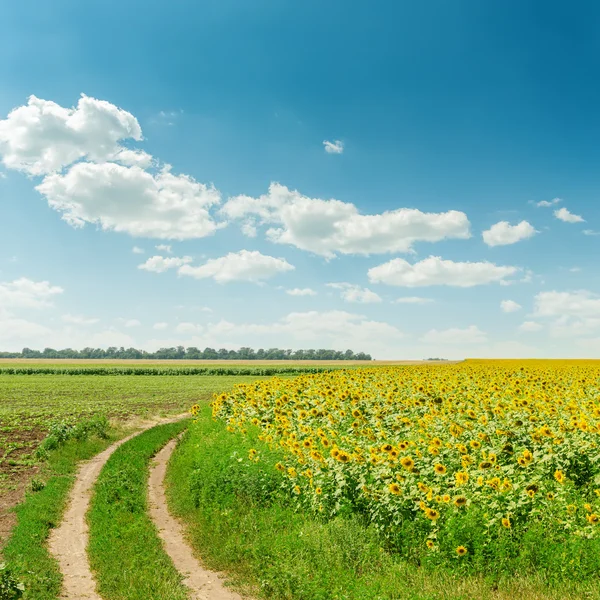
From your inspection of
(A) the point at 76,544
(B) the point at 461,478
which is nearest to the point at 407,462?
(B) the point at 461,478

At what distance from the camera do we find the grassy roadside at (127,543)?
920 centimetres

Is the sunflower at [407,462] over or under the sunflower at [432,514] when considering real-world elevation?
over

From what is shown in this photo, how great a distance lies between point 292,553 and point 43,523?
6.79m

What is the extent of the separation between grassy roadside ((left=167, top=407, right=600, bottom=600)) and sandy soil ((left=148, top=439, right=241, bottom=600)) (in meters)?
0.23

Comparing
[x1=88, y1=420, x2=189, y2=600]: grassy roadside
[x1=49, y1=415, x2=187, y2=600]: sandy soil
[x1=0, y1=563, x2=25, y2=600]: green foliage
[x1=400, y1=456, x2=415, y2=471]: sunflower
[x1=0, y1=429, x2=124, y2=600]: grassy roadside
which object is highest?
[x1=400, y1=456, x2=415, y2=471]: sunflower

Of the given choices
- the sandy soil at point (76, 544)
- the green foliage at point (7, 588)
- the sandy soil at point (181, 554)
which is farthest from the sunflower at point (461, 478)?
the green foliage at point (7, 588)

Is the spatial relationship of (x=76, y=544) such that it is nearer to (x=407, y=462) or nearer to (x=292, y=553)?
(x=292, y=553)

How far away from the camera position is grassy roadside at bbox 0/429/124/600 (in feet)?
31.4

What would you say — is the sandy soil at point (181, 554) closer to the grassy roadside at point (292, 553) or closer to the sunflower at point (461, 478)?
the grassy roadside at point (292, 553)

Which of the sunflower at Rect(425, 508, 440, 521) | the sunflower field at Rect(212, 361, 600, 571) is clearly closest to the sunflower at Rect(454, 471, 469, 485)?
A: the sunflower field at Rect(212, 361, 600, 571)

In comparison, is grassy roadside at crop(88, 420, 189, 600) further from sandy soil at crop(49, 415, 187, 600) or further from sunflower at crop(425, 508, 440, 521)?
sunflower at crop(425, 508, 440, 521)

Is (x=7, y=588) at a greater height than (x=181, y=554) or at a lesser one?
greater

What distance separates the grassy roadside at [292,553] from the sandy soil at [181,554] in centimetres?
23

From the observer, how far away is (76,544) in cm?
1177
